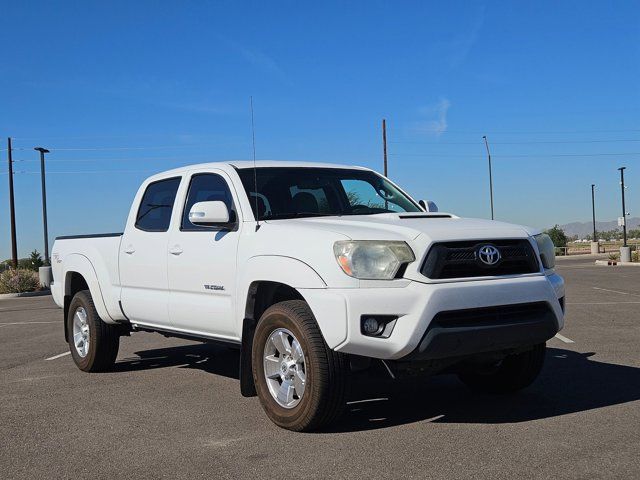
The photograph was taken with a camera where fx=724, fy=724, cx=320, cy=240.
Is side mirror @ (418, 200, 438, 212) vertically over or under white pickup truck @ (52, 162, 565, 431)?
over

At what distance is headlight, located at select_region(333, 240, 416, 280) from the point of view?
4.77 meters

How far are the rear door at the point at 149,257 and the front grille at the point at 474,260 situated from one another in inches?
112

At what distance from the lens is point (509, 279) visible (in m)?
5.02

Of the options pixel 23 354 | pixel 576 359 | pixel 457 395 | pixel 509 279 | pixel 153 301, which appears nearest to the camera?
pixel 509 279

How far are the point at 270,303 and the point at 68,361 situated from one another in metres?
4.49

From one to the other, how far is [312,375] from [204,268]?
1697 millimetres

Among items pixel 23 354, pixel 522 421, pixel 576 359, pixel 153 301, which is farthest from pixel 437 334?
pixel 23 354

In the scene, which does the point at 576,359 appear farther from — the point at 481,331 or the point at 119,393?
the point at 119,393

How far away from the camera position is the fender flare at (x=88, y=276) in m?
7.72

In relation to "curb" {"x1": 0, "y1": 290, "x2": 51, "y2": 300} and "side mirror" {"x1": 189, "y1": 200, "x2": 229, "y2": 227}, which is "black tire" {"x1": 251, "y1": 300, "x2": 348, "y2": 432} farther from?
"curb" {"x1": 0, "y1": 290, "x2": 51, "y2": 300}

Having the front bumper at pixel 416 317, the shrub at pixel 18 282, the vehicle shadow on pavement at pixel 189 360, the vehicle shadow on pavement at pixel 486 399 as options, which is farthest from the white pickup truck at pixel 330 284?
the shrub at pixel 18 282

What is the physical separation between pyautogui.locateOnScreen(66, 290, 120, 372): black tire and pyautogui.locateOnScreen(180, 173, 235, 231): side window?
6.34ft

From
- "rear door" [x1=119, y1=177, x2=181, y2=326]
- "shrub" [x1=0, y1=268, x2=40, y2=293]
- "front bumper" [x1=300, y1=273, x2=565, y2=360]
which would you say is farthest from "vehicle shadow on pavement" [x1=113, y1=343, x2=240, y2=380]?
"shrub" [x1=0, y1=268, x2=40, y2=293]

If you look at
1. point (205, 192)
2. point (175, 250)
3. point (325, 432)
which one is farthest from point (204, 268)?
point (325, 432)
